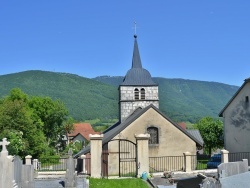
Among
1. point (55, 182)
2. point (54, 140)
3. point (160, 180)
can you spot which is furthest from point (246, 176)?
point (54, 140)

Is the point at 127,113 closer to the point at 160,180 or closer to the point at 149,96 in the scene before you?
the point at 149,96

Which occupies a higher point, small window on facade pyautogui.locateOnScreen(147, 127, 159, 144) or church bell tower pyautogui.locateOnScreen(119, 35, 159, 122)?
church bell tower pyautogui.locateOnScreen(119, 35, 159, 122)

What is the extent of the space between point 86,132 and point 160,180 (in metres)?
74.4

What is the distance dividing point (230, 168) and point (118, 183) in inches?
321

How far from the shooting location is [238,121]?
31031 millimetres

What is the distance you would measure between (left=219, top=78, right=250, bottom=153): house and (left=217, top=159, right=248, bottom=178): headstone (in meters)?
16.0

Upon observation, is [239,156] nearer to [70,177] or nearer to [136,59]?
[70,177]

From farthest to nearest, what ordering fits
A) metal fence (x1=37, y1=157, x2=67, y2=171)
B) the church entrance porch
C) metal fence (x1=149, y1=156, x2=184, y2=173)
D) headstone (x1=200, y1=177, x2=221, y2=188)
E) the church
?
metal fence (x1=37, y1=157, x2=67, y2=171) < metal fence (x1=149, y1=156, x2=184, y2=173) < the church < the church entrance porch < headstone (x1=200, y1=177, x2=221, y2=188)

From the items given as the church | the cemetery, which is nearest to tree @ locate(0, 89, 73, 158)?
the church

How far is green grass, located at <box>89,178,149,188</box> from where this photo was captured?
63.8ft

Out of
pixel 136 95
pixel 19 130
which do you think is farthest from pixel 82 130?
pixel 136 95

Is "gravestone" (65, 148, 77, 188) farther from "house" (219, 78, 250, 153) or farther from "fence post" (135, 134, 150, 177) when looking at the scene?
"house" (219, 78, 250, 153)

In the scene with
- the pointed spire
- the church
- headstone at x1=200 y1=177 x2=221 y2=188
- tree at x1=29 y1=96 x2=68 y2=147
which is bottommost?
headstone at x1=200 y1=177 x2=221 y2=188

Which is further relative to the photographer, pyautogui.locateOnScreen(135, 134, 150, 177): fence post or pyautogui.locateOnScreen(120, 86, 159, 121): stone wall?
pyautogui.locateOnScreen(120, 86, 159, 121): stone wall
